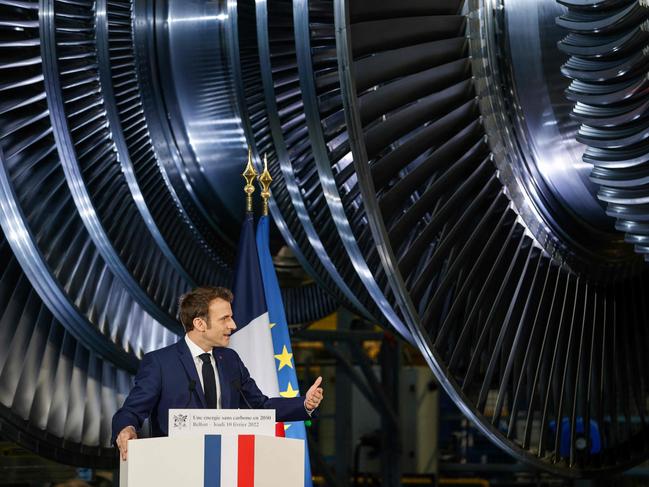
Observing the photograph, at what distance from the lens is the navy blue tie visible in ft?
7.64

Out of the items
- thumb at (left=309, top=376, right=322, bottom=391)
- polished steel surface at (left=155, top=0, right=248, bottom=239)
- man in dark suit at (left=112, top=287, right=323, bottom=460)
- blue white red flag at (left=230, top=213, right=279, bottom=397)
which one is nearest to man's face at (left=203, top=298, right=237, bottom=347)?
man in dark suit at (left=112, top=287, right=323, bottom=460)

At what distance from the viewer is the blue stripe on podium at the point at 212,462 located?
1943 mm

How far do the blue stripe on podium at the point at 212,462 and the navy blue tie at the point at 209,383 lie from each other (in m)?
0.37

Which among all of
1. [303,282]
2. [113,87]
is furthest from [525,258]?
[303,282]

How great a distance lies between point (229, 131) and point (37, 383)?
1189mm

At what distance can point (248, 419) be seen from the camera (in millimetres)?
1983

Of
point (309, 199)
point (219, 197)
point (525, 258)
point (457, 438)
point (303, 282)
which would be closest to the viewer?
point (525, 258)

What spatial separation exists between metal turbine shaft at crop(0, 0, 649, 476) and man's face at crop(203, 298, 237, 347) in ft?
1.16

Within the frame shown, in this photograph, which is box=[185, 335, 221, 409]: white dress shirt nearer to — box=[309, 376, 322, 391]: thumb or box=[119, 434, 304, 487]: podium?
box=[309, 376, 322, 391]: thumb

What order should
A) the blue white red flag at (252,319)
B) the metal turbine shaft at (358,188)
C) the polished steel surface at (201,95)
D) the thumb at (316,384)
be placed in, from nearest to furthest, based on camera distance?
the thumb at (316,384)
the metal turbine shaft at (358,188)
the blue white red flag at (252,319)
the polished steel surface at (201,95)

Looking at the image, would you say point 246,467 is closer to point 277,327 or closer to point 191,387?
point 191,387

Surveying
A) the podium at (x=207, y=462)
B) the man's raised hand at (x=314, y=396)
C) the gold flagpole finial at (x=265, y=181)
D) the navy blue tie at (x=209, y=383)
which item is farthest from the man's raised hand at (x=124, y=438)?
the gold flagpole finial at (x=265, y=181)

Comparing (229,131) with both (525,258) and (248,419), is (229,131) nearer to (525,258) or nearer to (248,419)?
(525,258)

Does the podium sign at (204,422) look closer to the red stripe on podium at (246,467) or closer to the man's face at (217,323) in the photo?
the red stripe on podium at (246,467)
